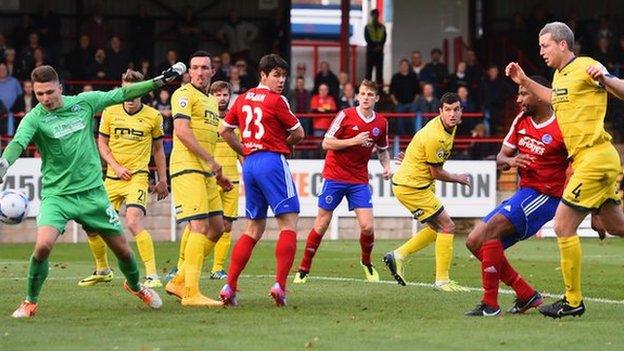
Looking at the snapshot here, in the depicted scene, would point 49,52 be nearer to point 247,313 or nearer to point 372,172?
point 372,172

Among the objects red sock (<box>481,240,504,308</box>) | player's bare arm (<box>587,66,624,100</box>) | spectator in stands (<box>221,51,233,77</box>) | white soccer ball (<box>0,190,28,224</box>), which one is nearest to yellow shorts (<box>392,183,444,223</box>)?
red sock (<box>481,240,504,308</box>)

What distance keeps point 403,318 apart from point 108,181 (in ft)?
18.6

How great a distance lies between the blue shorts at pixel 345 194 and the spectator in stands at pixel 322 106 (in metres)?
11.9

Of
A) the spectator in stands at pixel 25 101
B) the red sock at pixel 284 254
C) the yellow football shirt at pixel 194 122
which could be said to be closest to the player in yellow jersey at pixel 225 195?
the yellow football shirt at pixel 194 122

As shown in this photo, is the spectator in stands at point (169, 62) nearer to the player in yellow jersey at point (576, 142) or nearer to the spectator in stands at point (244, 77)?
the spectator in stands at point (244, 77)

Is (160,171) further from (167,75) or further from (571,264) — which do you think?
(571,264)

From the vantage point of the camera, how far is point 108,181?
1734 centimetres

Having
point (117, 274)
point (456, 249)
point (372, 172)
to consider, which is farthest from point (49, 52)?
point (117, 274)

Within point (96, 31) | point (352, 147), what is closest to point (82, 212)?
point (352, 147)

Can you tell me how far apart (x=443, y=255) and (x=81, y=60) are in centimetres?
1614

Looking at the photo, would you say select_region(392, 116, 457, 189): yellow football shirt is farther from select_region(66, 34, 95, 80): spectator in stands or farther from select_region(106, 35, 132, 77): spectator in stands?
select_region(66, 34, 95, 80): spectator in stands

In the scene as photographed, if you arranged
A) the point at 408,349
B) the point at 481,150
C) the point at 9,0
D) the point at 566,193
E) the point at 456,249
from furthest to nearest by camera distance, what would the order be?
the point at 9,0
the point at 481,150
the point at 456,249
the point at 566,193
the point at 408,349

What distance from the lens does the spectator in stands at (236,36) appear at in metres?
34.5

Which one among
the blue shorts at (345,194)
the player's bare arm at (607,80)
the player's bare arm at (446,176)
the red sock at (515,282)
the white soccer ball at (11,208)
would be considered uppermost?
the player's bare arm at (607,80)
